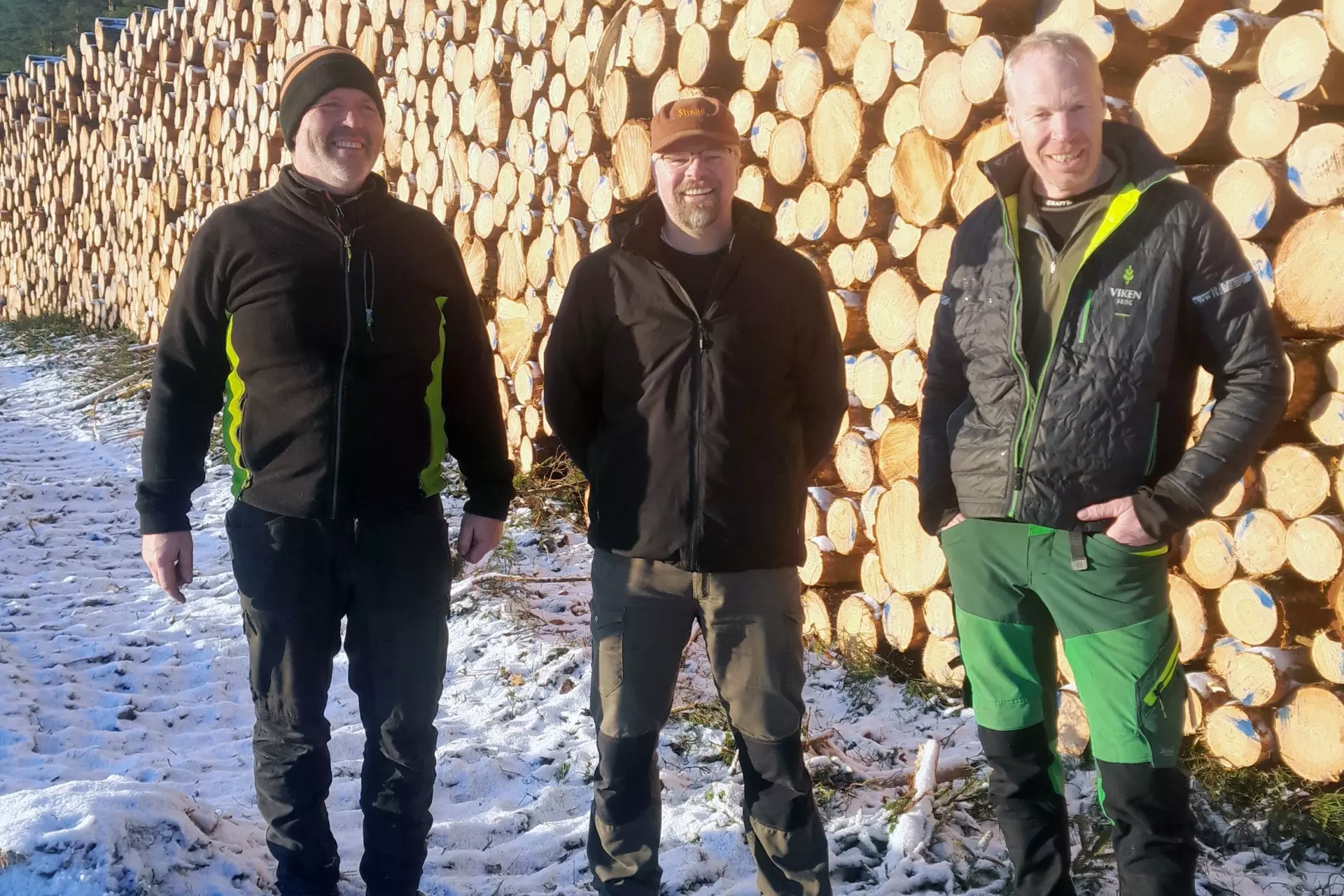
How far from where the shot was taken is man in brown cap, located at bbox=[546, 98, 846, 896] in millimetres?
2252

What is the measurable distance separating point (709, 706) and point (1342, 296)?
229 centimetres

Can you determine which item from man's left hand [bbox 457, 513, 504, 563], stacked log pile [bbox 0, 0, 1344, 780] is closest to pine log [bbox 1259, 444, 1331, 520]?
stacked log pile [bbox 0, 0, 1344, 780]

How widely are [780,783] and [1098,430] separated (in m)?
1.06

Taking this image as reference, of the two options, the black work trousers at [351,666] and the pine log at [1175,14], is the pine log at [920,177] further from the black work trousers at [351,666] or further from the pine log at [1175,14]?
the black work trousers at [351,666]

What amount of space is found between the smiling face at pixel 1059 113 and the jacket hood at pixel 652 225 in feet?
2.04

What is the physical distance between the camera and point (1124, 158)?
2.08m

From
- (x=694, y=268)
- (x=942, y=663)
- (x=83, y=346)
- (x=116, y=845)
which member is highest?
(x=694, y=268)

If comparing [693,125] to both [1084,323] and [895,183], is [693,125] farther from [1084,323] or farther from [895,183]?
[895,183]

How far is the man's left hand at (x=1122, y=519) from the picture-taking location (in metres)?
1.99

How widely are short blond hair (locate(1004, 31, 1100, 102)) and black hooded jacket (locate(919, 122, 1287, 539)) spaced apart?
0.18m

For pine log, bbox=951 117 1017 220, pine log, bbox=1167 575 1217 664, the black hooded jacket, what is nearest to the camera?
the black hooded jacket

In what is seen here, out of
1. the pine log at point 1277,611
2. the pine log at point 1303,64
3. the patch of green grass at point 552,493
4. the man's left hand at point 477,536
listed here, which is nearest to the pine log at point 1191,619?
the pine log at point 1277,611

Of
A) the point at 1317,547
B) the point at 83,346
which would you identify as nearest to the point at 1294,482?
the point at 1317,547

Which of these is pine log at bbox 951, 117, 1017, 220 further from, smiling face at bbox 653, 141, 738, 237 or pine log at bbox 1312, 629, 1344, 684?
pine log at bbox 1312, 629, 1344, 684
